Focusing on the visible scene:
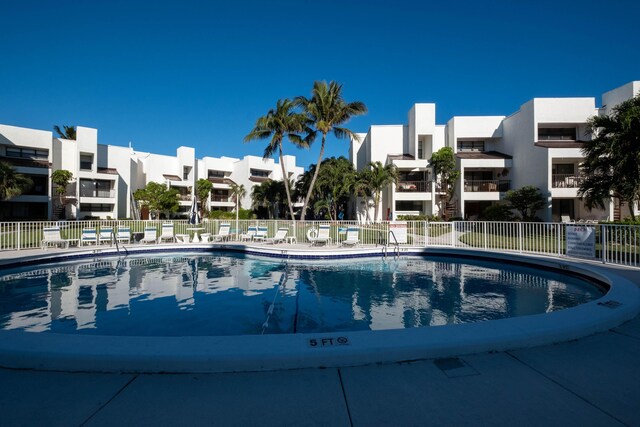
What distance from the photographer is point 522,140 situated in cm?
2820

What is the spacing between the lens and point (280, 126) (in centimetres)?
2409

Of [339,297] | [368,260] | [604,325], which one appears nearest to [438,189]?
[368,260]

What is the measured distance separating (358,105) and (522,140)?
1549 centimetres

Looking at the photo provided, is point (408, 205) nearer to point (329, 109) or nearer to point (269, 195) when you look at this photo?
point (329, 109)

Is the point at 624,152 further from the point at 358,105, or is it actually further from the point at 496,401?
the point at 496,401

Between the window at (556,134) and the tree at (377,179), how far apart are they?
12.9 metres

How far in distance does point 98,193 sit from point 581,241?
4442cm

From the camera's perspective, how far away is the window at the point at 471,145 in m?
32.2

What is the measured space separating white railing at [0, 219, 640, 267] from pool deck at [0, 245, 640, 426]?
8330mm

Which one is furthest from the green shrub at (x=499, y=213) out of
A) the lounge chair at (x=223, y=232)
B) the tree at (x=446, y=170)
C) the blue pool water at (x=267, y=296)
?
the lounge chair at (x=223, y=232)

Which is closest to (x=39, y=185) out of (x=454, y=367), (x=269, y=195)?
(x=269, y=195)

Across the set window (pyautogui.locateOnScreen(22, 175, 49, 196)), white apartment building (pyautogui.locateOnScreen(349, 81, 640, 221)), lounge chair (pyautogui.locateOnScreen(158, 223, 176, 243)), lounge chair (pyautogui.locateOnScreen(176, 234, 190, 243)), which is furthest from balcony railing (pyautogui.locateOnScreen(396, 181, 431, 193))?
window (pyautogui.locateOnScreen(22, 175, 49, 196))

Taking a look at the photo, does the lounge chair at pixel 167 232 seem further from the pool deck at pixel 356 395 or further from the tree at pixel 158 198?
the tree at pixel 158 198

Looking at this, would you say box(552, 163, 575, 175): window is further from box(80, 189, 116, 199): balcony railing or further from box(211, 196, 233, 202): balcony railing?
box(80, 189, 116, 199): balcony railing
